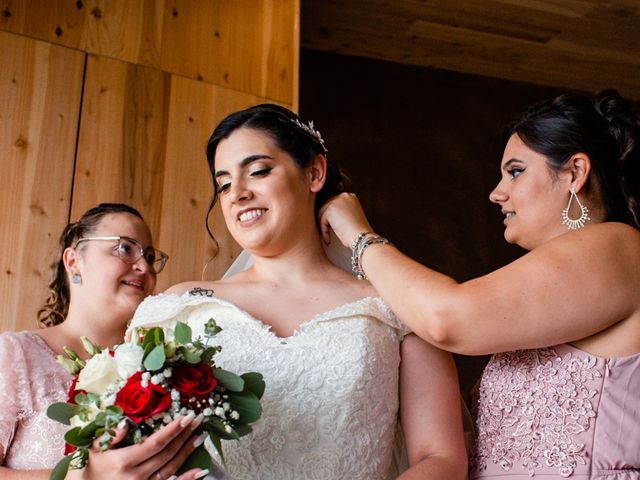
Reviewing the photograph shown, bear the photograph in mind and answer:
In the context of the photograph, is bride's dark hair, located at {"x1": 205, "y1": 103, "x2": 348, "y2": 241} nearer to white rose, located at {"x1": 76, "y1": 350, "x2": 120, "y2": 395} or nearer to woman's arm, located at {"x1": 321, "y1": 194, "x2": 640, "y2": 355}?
woman's arm, located at {"x1": 321, "y1": 194, "x2": 640, "y2": 355}

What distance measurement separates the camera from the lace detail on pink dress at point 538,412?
1.83 meters

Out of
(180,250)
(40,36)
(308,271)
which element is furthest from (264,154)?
(40,36)

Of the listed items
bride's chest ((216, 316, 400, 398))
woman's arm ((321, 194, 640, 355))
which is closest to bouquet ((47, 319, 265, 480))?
bride's chest ((216, 316, 400, 398))

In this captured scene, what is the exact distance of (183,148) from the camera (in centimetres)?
376

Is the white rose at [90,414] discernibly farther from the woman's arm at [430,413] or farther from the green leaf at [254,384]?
the woman's arm at [430,413]

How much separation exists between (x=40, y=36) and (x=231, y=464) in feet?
8.07

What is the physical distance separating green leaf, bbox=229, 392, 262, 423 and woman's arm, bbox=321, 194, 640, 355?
423 millimetres

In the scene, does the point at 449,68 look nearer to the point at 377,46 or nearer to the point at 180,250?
the point at 377,46

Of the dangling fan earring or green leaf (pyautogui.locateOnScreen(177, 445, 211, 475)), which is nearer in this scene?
green leaf (pyautogui.locateOnScreen(177, 445, 211, 475))

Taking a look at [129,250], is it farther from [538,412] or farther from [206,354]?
[538,412]

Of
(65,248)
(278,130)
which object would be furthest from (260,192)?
(65,248)

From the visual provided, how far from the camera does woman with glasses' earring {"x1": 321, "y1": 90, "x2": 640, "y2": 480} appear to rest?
175 centimetres

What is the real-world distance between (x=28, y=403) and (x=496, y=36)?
3896 mm

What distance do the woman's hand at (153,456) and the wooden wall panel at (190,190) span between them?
2.07m
